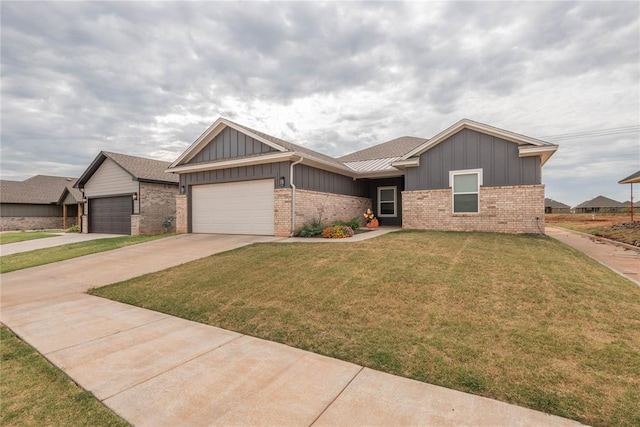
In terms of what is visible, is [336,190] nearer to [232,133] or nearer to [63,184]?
[232,133]

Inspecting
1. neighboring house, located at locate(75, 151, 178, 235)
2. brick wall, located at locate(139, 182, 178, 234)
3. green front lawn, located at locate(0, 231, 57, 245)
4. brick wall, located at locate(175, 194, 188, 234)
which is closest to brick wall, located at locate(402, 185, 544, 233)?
brick wall, located at locate(175, 194, 188, 234)

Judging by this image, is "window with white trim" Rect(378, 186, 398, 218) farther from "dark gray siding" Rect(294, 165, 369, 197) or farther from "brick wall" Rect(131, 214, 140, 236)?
"brick wall" Rect(131, 214, 140, 236)

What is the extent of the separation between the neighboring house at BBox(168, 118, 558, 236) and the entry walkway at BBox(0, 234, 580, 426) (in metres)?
8.31

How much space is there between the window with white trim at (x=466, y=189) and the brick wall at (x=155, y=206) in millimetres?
17256

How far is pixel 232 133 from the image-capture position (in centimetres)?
1406

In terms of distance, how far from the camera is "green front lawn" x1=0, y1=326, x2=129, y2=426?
2318mm

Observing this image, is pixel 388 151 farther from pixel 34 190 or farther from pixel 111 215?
A: pixel 34 190

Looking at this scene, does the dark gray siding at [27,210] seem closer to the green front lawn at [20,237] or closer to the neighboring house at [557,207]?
the green front lawn at [20,237]

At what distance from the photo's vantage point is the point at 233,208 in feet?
46.6

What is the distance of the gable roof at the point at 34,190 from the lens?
92.8ft

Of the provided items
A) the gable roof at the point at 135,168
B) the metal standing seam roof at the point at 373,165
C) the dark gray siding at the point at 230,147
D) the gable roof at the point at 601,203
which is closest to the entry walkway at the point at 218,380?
the dark gray siding at the point at 230,147

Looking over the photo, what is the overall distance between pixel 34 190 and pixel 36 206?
235 centimetres

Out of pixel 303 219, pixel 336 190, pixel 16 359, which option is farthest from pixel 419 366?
pixel 336 190

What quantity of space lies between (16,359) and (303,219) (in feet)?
32.8
